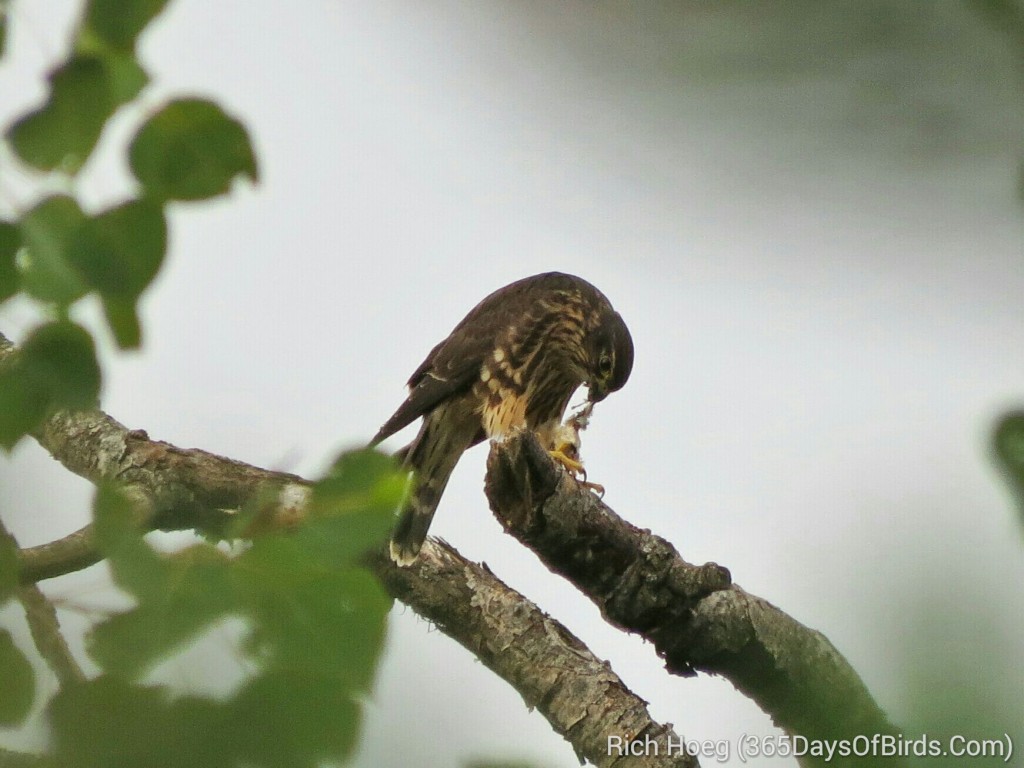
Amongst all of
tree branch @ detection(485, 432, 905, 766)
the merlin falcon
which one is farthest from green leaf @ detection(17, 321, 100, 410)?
the merlin falcon

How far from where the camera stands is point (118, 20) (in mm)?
745

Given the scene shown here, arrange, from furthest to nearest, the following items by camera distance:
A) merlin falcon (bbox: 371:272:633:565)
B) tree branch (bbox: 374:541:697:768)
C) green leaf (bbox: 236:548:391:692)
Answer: merlin falcon (bbox: 371:272:633:565), tree branch (bbox: 374:541:697:768), green leaf (bbox: 236:548:391:692)

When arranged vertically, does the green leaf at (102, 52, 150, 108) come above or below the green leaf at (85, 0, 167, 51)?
below

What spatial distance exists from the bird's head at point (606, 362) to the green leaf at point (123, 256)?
5.21m

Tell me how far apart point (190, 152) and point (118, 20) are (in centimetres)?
10

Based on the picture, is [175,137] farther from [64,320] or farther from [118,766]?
[118,766]

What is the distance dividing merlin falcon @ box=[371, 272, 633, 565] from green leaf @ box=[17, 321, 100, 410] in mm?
4055

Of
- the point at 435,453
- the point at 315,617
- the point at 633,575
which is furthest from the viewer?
the point at 435,453

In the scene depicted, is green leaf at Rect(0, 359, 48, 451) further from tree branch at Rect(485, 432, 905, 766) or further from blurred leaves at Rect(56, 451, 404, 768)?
tree branch at Rect(485, 432, 905, 766)

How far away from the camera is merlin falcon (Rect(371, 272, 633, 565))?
5.21 metres

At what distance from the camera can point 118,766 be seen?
0.56m

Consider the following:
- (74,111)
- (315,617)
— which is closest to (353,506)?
(315,617)

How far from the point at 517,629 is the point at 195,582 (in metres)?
2.74

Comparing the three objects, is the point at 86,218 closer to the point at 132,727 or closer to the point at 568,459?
the point at 132,727
